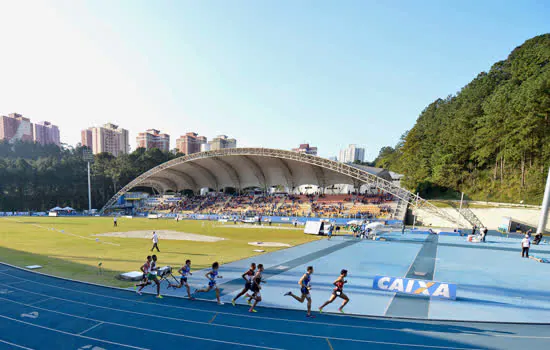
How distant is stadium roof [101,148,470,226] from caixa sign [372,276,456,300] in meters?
35.7

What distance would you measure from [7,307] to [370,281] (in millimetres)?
14127

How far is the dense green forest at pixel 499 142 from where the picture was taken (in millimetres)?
36969

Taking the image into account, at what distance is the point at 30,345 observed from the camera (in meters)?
6.85

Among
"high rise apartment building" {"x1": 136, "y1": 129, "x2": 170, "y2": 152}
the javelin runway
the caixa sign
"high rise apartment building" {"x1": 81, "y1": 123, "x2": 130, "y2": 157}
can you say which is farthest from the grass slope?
"high rise apartment building" {"x1": 81, "y1": 123, "x2": 130, "y2": 157}

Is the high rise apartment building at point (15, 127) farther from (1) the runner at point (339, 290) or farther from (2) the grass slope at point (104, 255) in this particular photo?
(1) the runner at point (339, 290)

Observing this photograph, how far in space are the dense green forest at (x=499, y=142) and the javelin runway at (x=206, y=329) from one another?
3987 cm

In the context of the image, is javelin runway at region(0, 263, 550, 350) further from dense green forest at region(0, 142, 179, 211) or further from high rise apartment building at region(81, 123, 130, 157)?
high rise apartment building at region(81, 123, 130, 157)

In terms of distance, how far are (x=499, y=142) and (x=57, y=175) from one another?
10712 centimetres

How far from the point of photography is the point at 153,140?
154875 millimetres

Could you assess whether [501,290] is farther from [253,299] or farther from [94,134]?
[94,134]

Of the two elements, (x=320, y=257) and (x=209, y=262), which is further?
(x=320, y=257)

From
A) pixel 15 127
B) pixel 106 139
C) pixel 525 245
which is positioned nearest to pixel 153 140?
pixel 106 139

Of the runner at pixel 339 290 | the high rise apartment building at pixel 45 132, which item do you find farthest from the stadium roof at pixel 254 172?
the high rise apartment building at pixel 45 132

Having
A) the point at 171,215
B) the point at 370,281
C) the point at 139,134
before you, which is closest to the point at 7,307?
the point at 370,281
